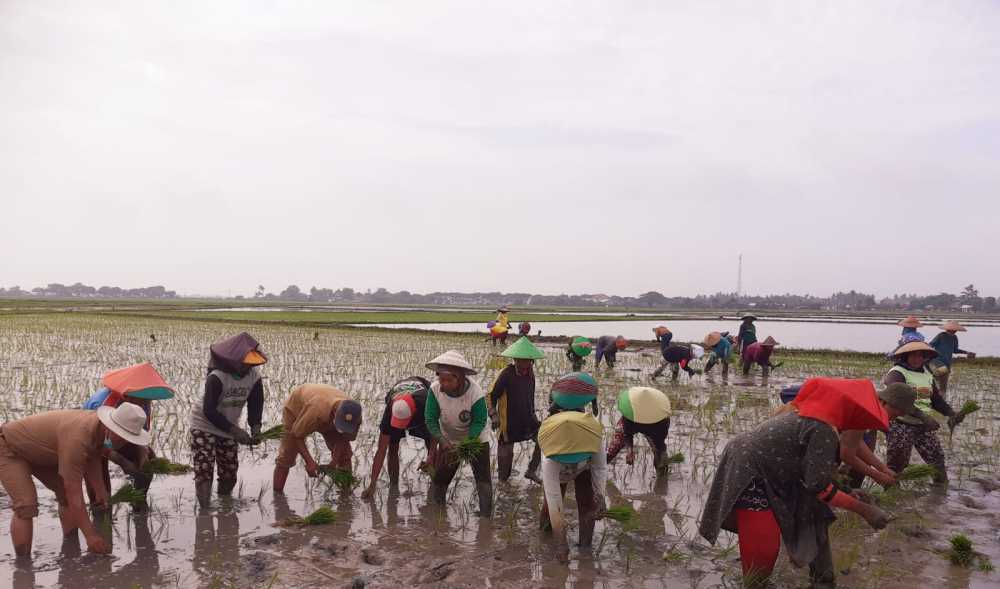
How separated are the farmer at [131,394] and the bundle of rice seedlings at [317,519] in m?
1.06

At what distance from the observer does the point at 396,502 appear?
4.88 metres

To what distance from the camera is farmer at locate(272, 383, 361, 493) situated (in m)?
4.64

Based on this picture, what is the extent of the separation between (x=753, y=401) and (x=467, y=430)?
21.2 ft

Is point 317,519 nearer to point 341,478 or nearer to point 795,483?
point 341,478

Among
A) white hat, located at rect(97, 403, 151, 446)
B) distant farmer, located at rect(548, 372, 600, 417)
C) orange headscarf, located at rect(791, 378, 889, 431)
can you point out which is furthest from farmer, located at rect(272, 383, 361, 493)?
orange headscarf, located at rect(791, 378, 889, 431)

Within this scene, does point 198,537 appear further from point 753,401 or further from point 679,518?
point 753,401

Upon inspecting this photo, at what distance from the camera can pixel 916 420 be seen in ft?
16.5

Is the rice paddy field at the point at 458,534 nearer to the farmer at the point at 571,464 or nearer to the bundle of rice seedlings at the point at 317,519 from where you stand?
the bundle of rice seedlings at the point at 317,519

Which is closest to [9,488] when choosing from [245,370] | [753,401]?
[245,370]

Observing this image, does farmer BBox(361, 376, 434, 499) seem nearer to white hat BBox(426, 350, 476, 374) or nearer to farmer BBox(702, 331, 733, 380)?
white hat BBox(426, 350, 476, 374)

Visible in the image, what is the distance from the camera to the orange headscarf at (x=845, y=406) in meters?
3.09

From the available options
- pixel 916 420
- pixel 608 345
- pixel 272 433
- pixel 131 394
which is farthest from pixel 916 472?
pixel 608 345

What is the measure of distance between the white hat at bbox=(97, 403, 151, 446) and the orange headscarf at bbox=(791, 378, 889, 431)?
12.1 feet

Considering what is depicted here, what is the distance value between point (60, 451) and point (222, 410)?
1.17 meters
